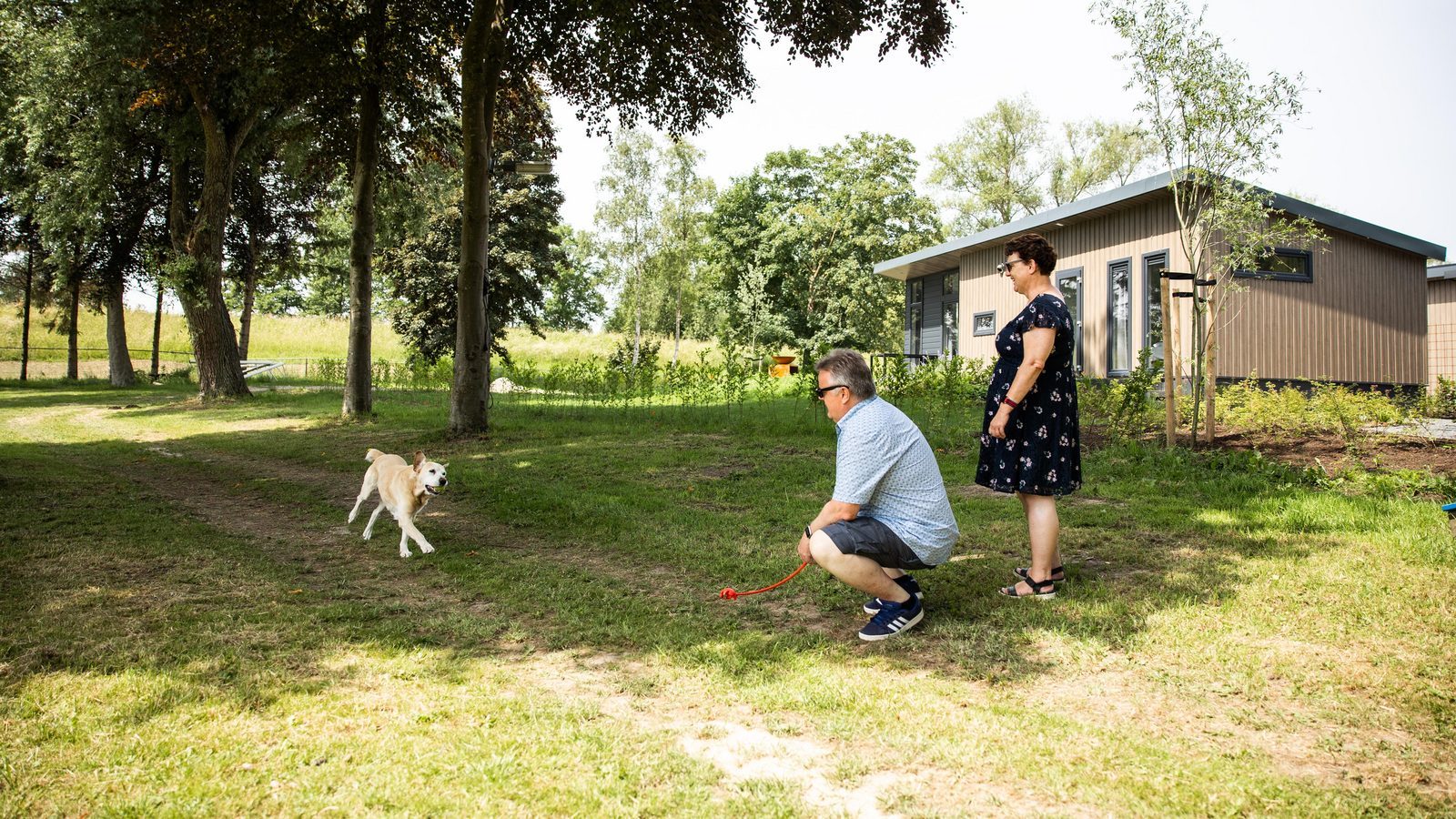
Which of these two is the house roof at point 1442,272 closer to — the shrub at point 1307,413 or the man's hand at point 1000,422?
the shrub at point 1307,413

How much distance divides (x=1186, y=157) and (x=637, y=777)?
39.7 ft

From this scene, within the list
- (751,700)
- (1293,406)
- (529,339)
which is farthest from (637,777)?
(529,339)

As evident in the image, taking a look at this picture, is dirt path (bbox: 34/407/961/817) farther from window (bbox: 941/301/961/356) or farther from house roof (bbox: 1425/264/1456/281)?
house roof (bbox: 1425/264/1456/281)

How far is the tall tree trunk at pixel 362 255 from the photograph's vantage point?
14.4 meters

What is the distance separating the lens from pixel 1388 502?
6363 millimetres

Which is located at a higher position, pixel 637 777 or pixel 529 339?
pixel 529 339

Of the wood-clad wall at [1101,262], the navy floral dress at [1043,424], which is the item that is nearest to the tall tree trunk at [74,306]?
the wood-clad wall at [1101,262]

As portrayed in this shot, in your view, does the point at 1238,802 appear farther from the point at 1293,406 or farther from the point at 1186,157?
the point at 1186,157

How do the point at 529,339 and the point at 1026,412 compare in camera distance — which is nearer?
the point at 1026,412

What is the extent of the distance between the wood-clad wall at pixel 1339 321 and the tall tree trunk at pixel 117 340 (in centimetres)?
3247

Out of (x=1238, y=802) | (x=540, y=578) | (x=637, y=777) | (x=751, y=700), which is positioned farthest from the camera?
(x=540, y=578)

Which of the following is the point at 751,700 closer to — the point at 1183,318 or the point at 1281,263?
the point at 1183,318

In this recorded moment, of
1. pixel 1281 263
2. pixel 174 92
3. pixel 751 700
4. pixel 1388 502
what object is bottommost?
pixel 751 700

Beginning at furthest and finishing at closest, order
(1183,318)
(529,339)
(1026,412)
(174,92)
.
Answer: (529,339), (174,92), (1183,318), (1026,412)
